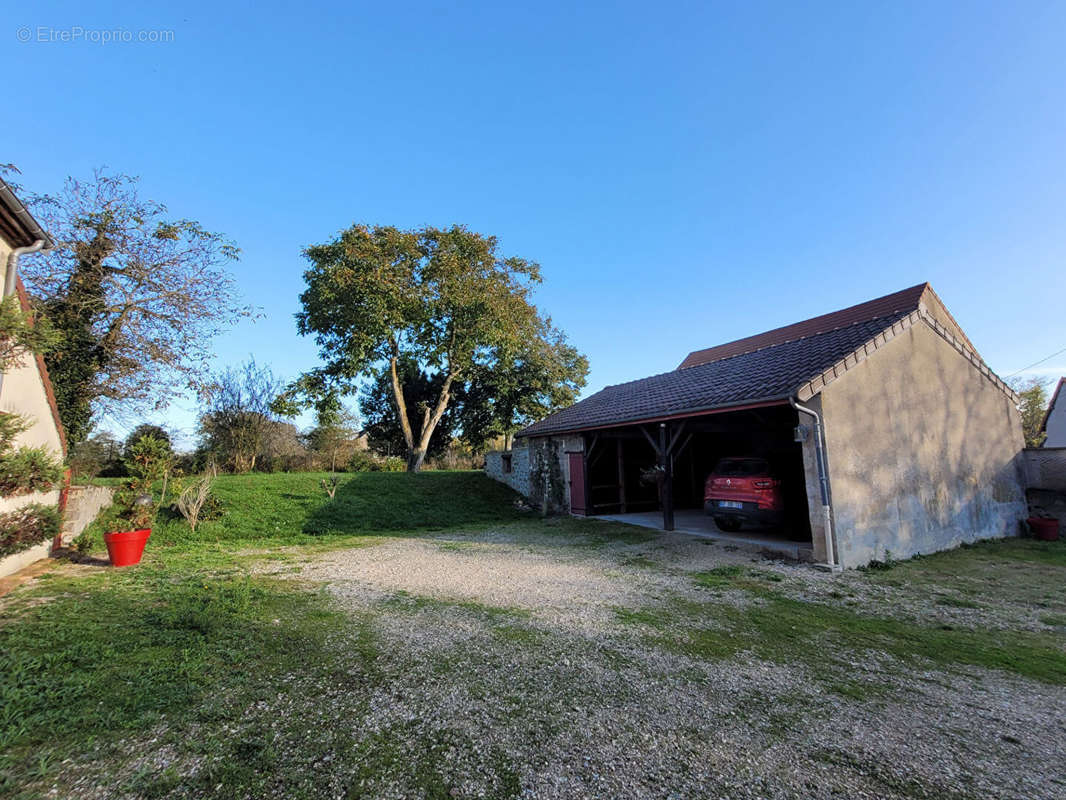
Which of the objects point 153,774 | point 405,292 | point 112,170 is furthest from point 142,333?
point 153,774

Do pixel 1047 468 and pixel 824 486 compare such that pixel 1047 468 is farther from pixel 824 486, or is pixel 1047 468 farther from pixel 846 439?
pixel 824 486

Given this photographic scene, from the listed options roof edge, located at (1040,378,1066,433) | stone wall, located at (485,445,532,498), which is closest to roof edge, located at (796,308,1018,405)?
stone wall, located at (485,445,532,498)

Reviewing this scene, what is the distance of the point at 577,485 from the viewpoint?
13086 millimetres

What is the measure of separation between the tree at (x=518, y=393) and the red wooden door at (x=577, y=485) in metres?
9.95

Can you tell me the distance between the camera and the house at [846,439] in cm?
716

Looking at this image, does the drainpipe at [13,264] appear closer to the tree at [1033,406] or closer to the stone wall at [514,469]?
the stone wall at [514,469]

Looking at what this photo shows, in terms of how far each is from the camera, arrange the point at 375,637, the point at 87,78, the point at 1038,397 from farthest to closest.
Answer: the point at 1038,397
the point at 87,78
the point at 375,637

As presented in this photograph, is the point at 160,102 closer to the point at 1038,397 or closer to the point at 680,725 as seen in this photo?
the point at 680,725

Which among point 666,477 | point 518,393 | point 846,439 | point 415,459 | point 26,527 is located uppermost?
point 518,393

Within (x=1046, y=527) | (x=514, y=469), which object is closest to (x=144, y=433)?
(x=514, y=469)

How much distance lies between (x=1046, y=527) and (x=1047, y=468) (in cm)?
146

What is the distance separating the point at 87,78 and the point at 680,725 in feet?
35.0

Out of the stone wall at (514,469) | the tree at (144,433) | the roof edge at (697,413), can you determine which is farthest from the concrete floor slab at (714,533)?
the tree at (144,433)

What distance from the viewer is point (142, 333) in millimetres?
12320
